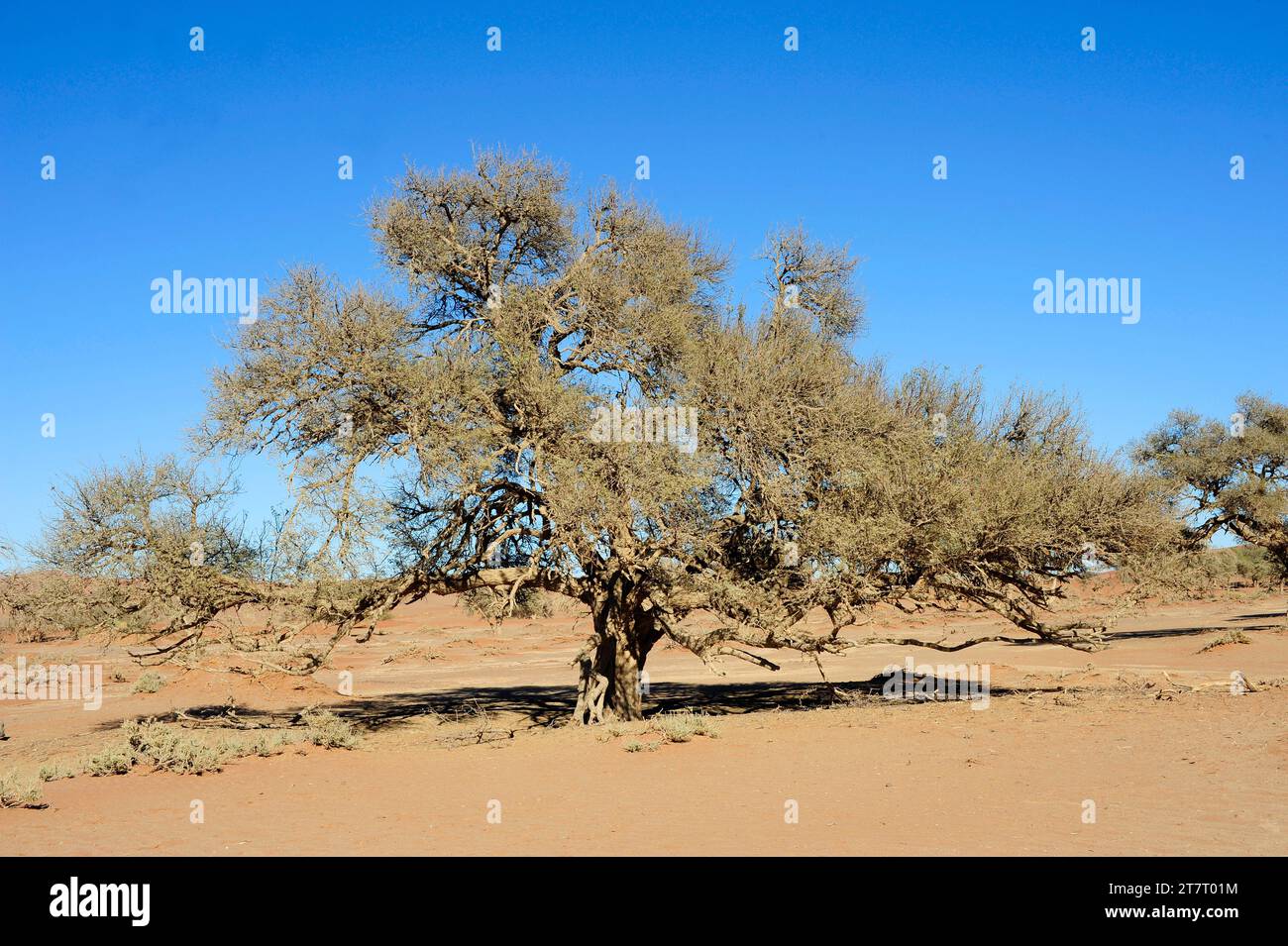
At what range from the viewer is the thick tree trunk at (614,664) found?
1645cm

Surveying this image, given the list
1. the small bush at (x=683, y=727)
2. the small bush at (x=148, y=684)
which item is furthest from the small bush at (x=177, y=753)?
the small bush at (x=148, y=684)

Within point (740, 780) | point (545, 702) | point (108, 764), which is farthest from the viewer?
point (545, 702)

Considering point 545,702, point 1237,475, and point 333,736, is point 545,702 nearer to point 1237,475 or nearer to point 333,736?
point 333,736

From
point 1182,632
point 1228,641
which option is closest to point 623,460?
point 1228,641

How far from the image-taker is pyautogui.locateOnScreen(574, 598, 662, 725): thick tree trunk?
16453 mm

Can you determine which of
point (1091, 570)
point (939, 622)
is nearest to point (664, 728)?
point (1091, 570)

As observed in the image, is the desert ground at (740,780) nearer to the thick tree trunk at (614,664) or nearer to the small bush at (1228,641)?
the thick tree trunk at (614,664)

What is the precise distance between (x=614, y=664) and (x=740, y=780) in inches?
250

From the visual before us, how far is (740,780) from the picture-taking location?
11.3 m

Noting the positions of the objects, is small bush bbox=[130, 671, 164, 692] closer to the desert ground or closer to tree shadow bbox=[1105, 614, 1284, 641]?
the desert ground

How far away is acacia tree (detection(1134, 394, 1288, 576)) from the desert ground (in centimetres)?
849

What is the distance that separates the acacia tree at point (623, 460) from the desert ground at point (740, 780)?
6.57 ft

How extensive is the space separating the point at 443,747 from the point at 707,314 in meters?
8.99
